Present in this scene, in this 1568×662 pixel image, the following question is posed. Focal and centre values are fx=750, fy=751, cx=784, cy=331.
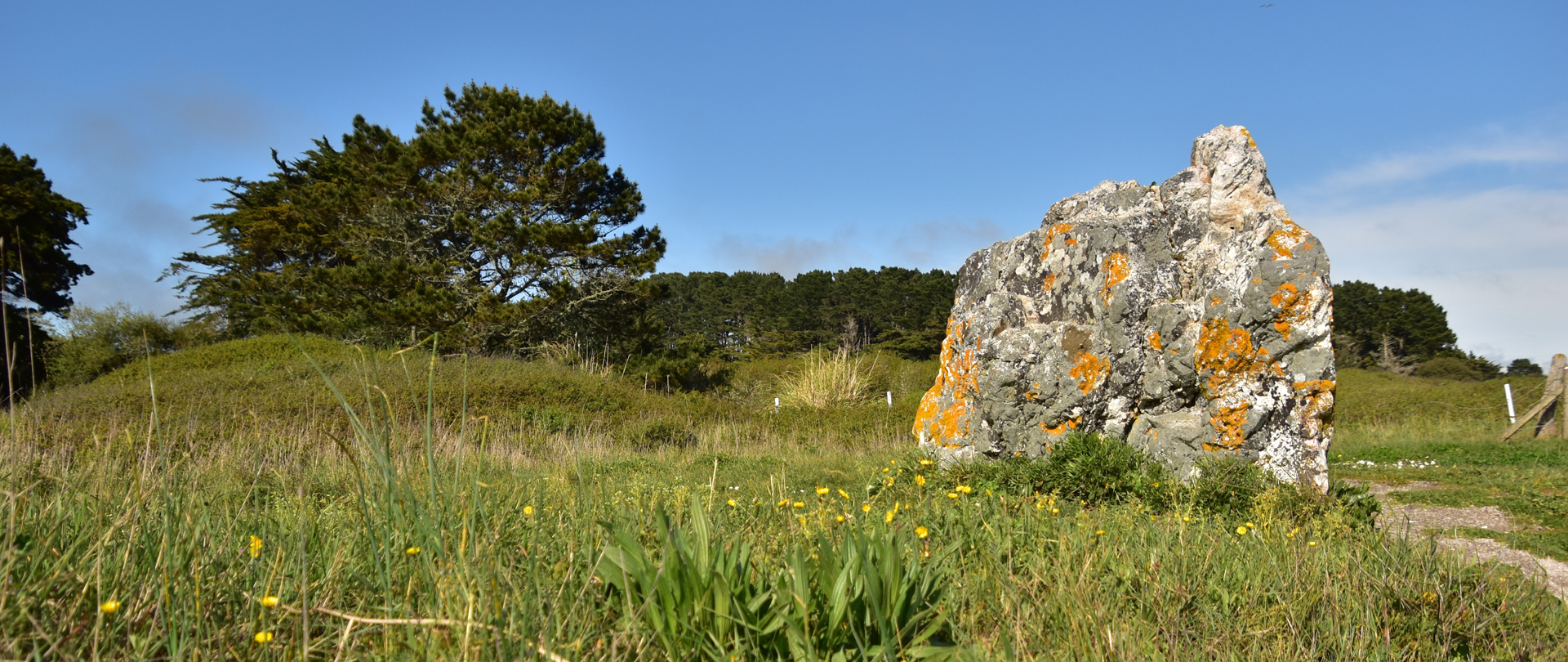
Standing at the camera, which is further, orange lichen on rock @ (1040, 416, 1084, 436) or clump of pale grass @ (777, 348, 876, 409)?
clump of pale grass @ (777, 348, 876, 409)

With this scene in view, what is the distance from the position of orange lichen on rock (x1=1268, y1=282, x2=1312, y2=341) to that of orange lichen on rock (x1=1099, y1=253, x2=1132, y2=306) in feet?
3.16

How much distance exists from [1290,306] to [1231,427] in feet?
3.07

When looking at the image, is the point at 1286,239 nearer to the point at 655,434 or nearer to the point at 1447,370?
the point at 655,434

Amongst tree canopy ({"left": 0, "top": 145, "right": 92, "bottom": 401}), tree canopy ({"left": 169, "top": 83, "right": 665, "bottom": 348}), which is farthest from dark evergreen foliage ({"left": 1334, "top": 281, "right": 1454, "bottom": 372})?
tree canopy ({"left": 0, "top": 145, "right": 92, "bottom": 401})

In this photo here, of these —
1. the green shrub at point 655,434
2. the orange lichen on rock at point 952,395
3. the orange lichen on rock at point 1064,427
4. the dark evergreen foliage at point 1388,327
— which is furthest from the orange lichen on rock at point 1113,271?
the dark evergreen foliage at point 1388,327

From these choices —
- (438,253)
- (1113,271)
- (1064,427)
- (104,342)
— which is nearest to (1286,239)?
(1113,271)

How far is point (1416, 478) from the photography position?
7.09 meters

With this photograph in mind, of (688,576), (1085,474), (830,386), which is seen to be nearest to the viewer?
(688,576)

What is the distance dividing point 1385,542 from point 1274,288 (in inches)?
98.3

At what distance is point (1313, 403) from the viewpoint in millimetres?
5266

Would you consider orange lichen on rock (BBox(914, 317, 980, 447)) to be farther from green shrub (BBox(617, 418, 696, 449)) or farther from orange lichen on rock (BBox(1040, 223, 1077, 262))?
green shrub (BBox(617, 418, 696, 449))

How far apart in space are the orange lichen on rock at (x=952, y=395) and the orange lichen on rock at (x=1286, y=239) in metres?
2.23

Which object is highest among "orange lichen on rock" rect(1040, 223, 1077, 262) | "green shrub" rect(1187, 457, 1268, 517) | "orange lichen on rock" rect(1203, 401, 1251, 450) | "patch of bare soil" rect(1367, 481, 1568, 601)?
"orange lichen on rock" rect(1040, 223, 1077, 262)

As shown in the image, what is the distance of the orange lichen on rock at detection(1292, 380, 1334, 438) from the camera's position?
523 cm
